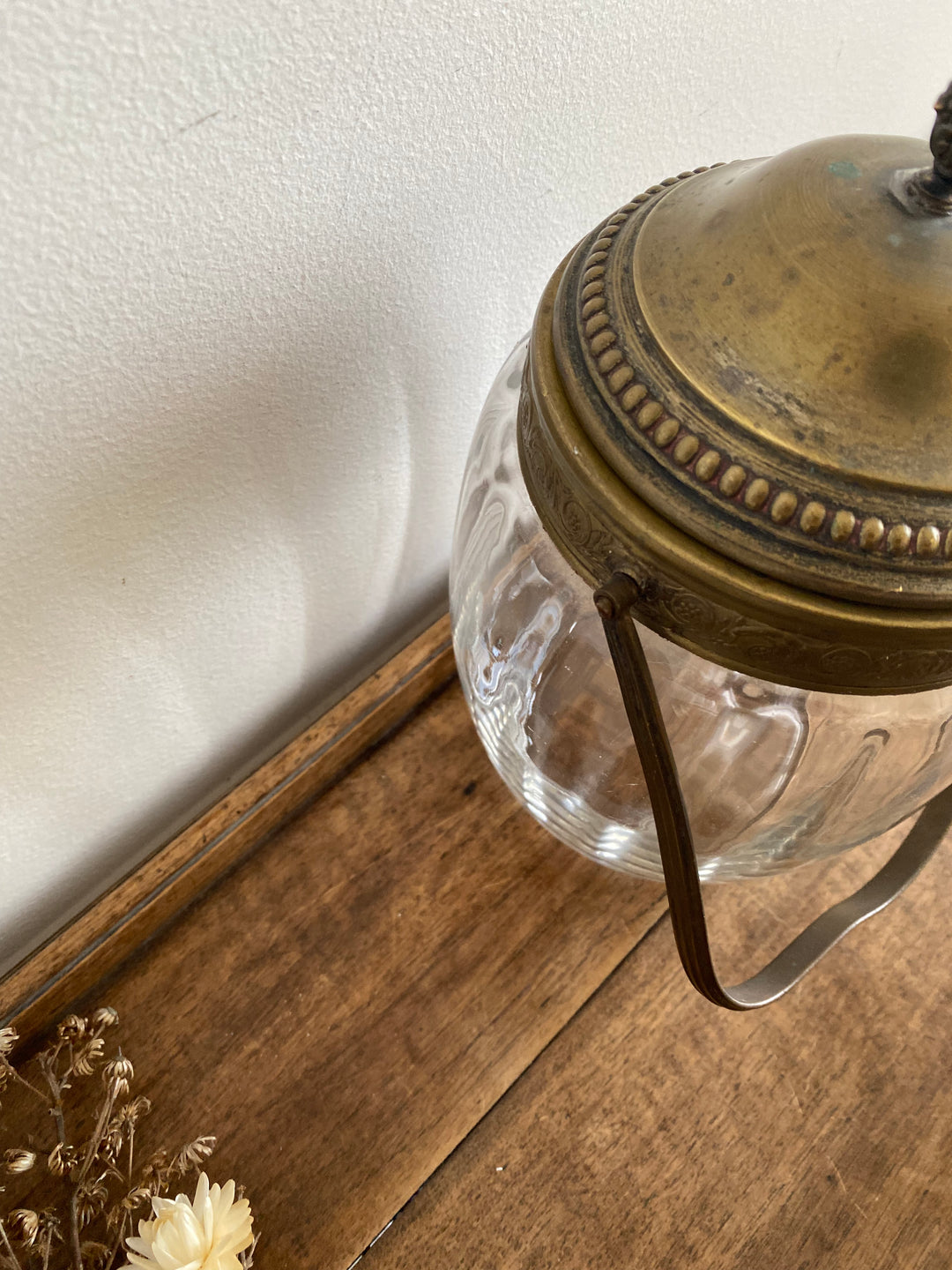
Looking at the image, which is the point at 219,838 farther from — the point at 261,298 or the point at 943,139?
the point at 943,139

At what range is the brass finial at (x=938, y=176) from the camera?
0.74ft

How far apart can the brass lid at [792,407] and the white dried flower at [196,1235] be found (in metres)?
0.26

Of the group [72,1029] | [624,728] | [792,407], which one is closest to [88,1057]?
[72,1029]

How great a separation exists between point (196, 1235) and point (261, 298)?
314mm

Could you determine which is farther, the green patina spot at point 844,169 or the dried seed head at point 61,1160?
the dried seed head at point 61,1160

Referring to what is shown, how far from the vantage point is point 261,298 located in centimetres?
32

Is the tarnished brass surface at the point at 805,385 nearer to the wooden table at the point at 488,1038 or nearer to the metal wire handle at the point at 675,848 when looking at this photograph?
the metal wire handle at the point at 675,848

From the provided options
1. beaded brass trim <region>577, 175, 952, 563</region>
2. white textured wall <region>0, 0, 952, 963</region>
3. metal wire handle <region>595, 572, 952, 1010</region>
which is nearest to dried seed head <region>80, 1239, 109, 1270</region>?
white textured wall <region>0, 0, 952, 963</region>

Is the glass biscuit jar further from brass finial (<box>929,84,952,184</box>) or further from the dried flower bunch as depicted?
the dried flower bunch

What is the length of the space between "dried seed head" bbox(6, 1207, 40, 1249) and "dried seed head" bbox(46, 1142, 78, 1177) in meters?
0.02

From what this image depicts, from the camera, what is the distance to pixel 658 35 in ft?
1.24

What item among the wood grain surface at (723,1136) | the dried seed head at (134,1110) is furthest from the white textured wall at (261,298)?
the wood grain surface at (723,1136)

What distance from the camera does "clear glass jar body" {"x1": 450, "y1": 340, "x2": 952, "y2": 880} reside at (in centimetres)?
36

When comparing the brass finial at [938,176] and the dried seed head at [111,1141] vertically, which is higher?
the brass finial at [938,176]
